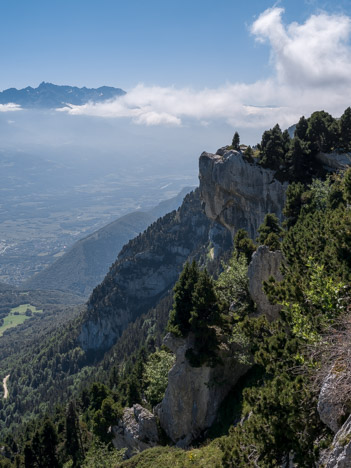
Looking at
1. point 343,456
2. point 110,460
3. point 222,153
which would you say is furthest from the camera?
point 222,153

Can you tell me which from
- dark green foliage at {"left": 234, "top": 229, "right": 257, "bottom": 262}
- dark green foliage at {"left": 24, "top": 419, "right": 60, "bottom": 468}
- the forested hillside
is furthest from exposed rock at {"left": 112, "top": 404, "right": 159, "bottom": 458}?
dark green foliage at {"left": 234, "top": 229, "right": 257, "bottom": 262}

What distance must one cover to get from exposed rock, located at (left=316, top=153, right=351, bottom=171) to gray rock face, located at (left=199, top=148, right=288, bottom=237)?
8.00 metres

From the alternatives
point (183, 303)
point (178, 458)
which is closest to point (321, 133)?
point (183, 303)

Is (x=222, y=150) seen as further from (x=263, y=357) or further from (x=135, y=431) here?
(x=263, y=357)

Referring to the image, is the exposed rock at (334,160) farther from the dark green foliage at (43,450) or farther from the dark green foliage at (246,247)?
the dark green foliage at (43,450)

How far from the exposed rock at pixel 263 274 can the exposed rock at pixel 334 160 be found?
31528 millimetres

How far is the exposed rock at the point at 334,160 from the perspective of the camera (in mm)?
57066

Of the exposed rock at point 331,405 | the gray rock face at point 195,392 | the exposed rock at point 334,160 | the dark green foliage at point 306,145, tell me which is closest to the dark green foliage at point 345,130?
the dark green foliage at point 306,145

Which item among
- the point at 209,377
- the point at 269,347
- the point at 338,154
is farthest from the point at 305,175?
the point at 269,347

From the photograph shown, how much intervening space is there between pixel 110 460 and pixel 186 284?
61.2 ft

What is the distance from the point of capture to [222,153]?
81062mm

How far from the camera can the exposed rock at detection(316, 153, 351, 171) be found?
57.1 metres

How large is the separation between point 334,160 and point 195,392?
45.5 metres

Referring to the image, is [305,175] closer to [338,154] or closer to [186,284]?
[338,154]
